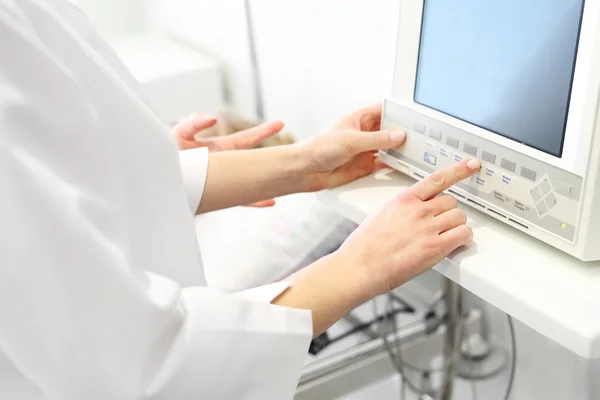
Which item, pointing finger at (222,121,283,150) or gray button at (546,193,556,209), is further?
pointing finger at (222,121,283,150)

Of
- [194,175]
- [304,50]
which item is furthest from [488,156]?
[304,50]

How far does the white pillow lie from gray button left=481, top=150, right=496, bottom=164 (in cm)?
41

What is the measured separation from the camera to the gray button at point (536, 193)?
2.13 ft

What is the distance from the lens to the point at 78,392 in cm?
50

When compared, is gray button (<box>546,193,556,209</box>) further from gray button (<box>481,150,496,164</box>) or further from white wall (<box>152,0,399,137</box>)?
white wall (<box>152,0,399,137</box>)

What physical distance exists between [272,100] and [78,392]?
124 cm

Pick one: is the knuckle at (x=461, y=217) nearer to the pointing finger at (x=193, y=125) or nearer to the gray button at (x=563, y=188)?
the gray button at (x=563, y=188)

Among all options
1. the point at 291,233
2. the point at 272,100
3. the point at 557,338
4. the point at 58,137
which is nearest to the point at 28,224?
the point at 58,137

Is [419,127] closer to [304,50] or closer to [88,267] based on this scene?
[88,267]

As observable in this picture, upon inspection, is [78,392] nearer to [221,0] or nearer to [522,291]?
[522,291]

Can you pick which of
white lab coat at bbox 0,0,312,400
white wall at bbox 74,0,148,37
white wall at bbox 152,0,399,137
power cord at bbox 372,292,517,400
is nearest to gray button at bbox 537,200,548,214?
white lab coat at bbox 0,0,312,400

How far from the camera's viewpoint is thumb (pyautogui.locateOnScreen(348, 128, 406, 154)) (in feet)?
2.63

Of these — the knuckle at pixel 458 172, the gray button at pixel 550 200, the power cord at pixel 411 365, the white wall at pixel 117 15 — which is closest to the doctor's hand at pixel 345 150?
the knuckle at pixel 458 172

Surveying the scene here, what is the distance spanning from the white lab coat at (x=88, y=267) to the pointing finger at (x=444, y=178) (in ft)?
0.68
